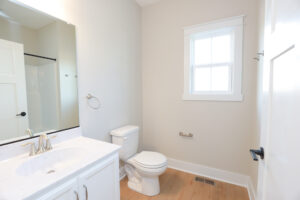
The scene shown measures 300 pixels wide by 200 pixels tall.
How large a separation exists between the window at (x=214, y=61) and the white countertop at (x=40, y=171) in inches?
Answer: 58.5

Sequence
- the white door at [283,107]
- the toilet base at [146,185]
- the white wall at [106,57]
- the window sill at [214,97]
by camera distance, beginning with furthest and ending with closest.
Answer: the window sill at [214,97]
the toilet base at [146,185]
the white wall at [106,57]
the white door at [283,107]

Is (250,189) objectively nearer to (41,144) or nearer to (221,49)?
(221,49)

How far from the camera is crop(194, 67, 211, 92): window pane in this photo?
6.73 feet

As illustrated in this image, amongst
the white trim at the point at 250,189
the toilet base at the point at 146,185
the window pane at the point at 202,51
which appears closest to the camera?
the white trim at the point at 250,189

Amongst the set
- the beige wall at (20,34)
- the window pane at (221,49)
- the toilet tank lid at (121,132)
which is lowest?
the toilet tank lid at (121,132)

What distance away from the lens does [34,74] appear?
113cm

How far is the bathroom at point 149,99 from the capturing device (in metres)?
0.68

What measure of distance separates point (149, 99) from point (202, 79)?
3.07 feet

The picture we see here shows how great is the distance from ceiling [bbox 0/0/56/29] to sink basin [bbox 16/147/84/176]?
1055mm

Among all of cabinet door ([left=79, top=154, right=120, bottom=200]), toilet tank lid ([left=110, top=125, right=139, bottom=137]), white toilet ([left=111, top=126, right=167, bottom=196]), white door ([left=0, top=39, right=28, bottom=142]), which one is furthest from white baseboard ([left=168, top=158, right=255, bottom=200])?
white door ([left=0, top=39, right=28, bottom=142])

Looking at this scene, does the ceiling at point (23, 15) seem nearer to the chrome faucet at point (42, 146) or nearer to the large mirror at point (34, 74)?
the large mirror at point (34, 74)

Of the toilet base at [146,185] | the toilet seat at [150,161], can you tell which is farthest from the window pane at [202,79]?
the toilet base at [146,185]

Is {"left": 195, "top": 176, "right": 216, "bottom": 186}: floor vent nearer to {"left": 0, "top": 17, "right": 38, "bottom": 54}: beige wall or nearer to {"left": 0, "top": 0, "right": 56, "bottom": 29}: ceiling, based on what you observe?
{"left": 0, "top": 17, "right": 38, "bottom": 54}: beige wall

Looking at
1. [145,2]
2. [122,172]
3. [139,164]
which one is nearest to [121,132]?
[139,164]
